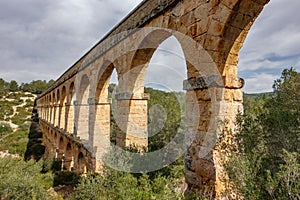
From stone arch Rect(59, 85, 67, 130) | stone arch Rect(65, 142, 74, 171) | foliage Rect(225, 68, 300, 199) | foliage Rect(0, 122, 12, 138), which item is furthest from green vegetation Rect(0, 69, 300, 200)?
foliage Rect(0, 122, 12, 138)

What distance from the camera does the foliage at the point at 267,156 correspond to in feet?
6.59

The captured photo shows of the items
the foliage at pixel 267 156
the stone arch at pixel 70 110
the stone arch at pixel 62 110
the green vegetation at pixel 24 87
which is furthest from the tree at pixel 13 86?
the foliage at pixel 267 156

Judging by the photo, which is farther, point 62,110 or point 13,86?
point 13,86

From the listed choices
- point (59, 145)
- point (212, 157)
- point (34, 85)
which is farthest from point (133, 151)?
point (34, 85)

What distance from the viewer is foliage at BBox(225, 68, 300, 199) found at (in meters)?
2.01

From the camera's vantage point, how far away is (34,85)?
59219 millimetres

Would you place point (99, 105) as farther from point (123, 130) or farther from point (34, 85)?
point (34, 85)

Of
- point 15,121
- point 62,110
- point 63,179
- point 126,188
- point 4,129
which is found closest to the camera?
point 126,188

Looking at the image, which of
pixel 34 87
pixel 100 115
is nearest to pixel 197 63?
pixel 100 115

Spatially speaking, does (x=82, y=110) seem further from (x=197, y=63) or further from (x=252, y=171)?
(x=252, y=171)

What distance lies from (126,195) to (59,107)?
15319 mm

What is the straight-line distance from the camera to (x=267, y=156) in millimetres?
2557

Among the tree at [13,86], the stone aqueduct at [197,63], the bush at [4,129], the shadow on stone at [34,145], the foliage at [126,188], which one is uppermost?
the tree at [13,86]

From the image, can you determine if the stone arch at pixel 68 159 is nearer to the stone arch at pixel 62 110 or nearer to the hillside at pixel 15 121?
the stone arch at pixel 62 110
